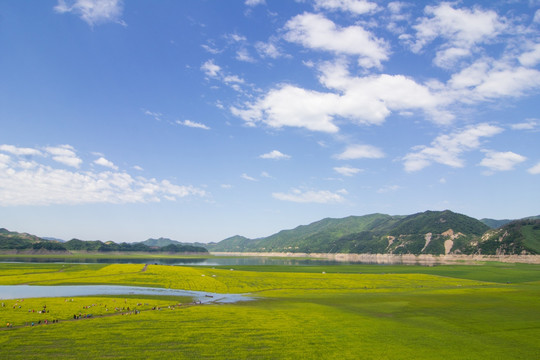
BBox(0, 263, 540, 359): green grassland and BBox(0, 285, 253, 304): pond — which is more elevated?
BBox(0, 263, 540, 359): green grassland

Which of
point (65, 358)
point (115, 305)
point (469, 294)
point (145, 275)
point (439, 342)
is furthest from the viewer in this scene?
point (145, 275)

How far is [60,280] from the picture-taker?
9438 cm

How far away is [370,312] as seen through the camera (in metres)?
51.2

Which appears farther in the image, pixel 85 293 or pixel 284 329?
pixel 85 293

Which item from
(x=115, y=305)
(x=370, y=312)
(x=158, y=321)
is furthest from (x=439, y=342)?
(x=115, y=305)

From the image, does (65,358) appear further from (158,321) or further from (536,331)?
(536,331)

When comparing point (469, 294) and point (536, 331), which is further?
point (469, 294)

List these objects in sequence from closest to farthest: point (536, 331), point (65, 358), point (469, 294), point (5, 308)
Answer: point (65, 358) < point (536, 331) < point (5, 308) < point (469, 294)

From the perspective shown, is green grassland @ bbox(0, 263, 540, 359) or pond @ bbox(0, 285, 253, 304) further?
pond @ bbox(0, 285, 253, 304)

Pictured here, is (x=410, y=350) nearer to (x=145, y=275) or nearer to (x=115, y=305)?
(x=115, y=305)

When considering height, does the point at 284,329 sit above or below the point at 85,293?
above

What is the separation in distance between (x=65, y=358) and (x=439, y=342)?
35149 millimetres

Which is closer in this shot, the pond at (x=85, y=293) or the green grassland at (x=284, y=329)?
the green grassland at (x=284, y=329)

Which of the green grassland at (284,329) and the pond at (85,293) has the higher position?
the green grassland at (284,329)
